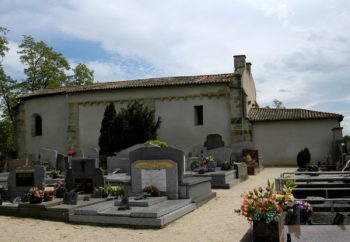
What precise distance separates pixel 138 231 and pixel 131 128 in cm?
1875

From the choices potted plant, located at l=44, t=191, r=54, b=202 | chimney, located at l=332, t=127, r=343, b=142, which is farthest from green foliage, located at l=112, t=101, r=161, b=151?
potted plant, located at l=44, t=191, r=54, b=202

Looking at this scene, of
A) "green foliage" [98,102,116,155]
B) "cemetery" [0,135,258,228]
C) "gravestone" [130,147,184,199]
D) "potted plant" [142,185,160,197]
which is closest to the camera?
"cemetery" [0,135,258,228]

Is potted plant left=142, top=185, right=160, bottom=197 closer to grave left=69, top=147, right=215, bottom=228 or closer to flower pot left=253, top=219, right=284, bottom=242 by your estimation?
grave left=69, top=147, right=215, bottom=228

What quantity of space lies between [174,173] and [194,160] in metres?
8.24

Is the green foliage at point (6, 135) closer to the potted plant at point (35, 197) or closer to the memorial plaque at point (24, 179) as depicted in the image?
the memorial plaque at point (24, 179)

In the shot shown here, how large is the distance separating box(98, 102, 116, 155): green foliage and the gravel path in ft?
56.8

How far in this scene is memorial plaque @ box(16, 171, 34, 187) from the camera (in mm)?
11516

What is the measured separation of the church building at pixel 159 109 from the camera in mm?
27391

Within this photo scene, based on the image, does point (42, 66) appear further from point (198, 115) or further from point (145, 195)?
point (145, 195)

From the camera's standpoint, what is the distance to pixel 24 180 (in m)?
11.6

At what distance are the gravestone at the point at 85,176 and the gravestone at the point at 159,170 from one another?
118 centimetres

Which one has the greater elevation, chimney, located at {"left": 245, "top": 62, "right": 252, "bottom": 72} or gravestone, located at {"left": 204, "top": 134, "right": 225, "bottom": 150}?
chimney, located at {"left": 245, "top": 62, "right": 252, "bottom": 72}

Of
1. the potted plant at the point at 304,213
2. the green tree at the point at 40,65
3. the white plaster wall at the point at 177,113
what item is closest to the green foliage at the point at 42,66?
the green tree at the point at 40,65

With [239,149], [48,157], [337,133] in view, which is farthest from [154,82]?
[337,133]
